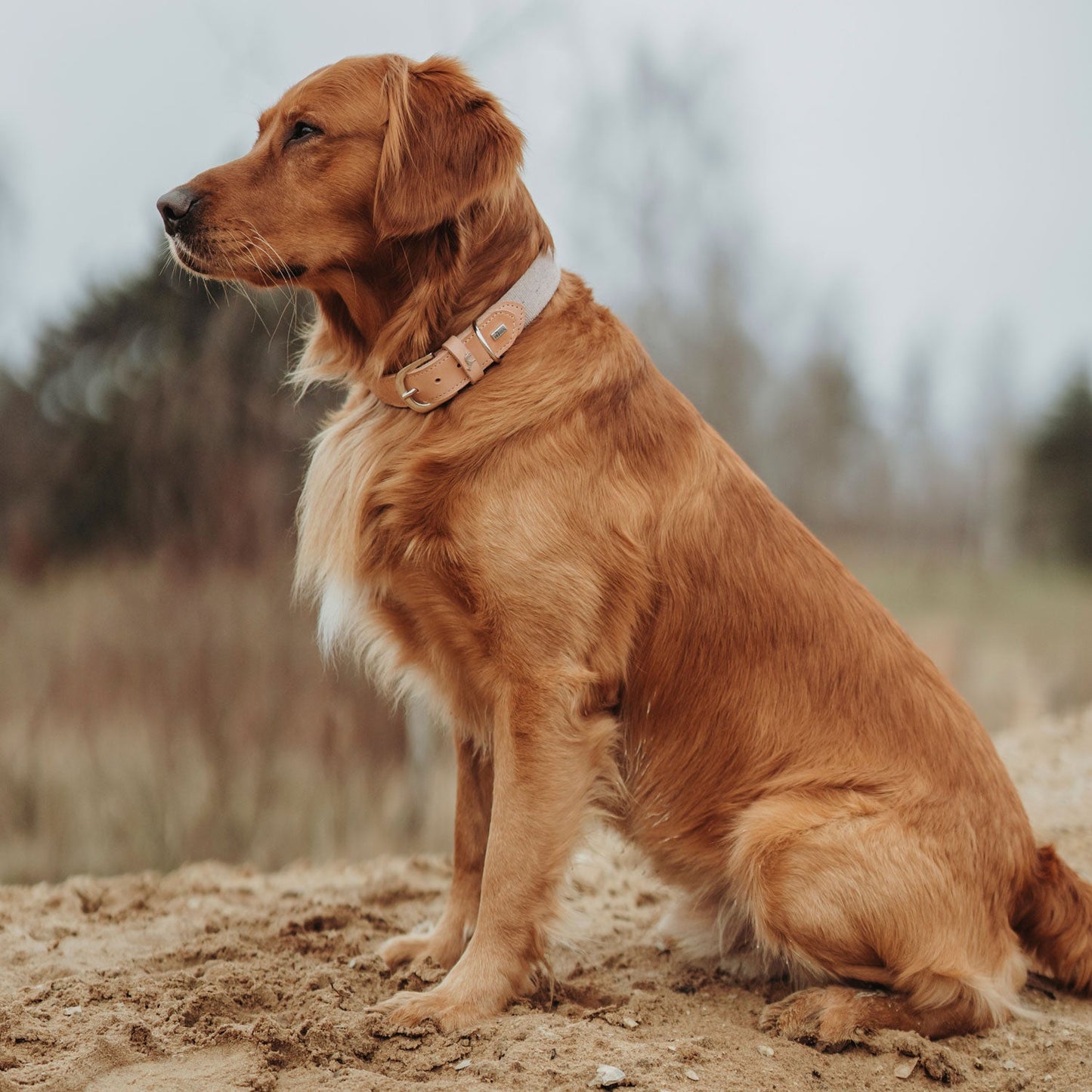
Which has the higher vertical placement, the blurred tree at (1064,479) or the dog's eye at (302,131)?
the dog's eye at (302,131)

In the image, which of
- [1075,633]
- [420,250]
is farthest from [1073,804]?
[1075,633]

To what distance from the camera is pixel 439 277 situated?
112 inches

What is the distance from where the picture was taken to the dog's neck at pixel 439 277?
284 centimetres

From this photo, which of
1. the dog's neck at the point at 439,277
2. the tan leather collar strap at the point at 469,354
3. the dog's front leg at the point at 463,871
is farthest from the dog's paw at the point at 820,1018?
the dog's neck at the point at 439,277

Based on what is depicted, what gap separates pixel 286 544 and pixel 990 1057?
17.7ft

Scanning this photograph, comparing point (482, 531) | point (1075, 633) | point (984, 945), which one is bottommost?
point (1075, 633)

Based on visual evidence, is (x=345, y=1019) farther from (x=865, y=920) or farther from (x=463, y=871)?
(x=865, y=920)

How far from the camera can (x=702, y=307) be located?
35.6 ft

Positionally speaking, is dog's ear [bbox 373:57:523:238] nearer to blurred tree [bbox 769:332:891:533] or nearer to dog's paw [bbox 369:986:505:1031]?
dog's paw [bbox 369:986:505:1031]

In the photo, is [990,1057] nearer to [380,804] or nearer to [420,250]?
[420,250]

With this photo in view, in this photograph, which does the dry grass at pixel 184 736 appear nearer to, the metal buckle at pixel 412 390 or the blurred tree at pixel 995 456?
the metal buckle at pixel 412 390

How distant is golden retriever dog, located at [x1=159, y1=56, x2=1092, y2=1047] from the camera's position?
8.73 feet

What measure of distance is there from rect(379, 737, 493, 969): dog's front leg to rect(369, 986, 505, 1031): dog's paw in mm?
484

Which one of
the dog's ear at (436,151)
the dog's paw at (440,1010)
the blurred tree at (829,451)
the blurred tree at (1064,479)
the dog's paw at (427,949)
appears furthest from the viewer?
the blurred tree at (1064,479)
